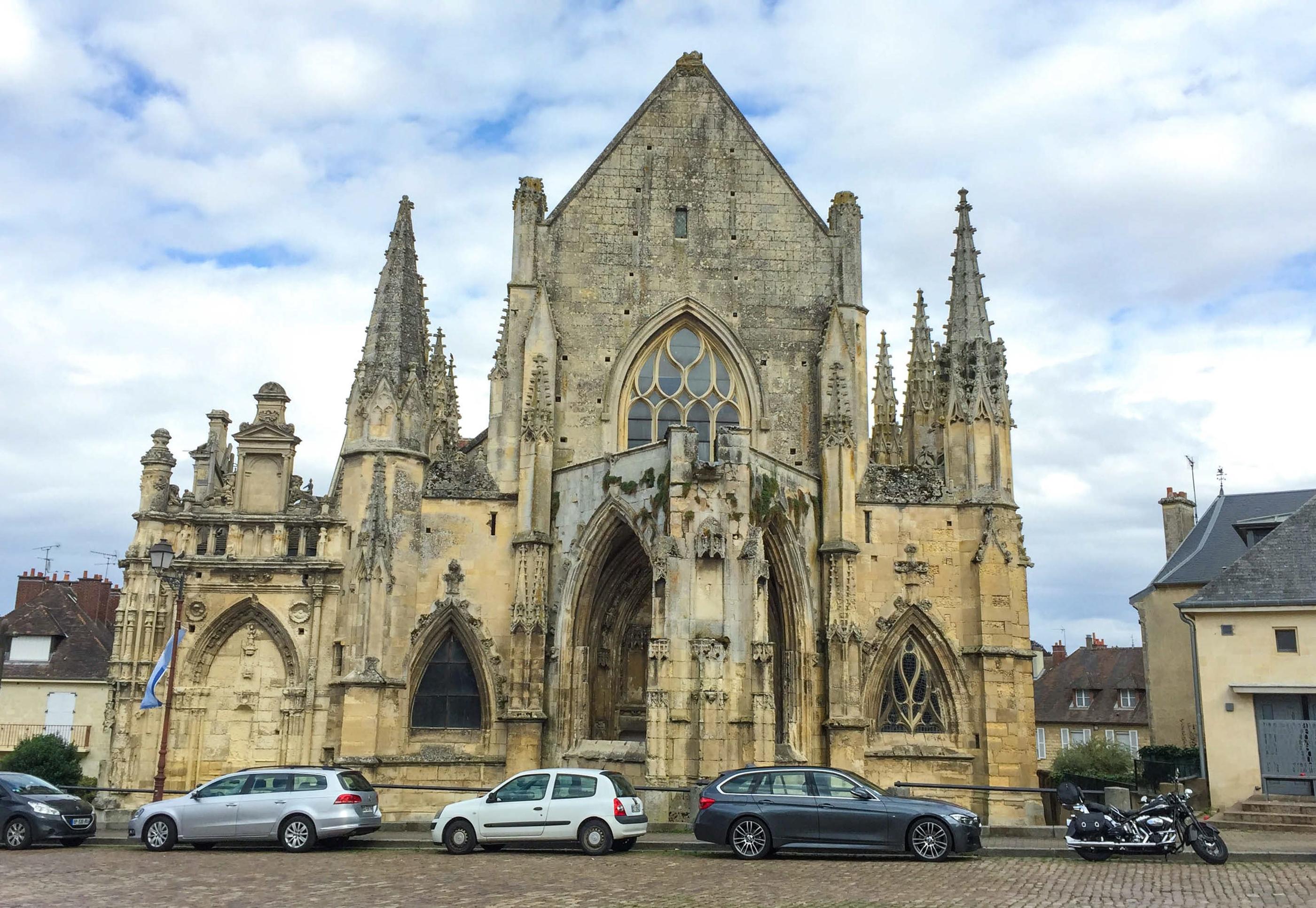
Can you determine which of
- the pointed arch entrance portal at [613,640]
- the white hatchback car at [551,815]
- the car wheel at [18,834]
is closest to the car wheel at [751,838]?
the white hatchback car at [551,815]

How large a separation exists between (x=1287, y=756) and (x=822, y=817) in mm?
10878

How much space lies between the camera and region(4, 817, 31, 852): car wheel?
16.2 metres

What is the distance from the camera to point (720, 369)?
25.3 metres

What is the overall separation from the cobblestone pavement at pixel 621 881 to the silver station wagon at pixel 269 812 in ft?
1.28

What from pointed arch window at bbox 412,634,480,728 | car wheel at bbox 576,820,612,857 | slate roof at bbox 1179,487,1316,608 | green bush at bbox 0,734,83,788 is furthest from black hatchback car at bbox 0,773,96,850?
green bush at bbox 0,734,83,788

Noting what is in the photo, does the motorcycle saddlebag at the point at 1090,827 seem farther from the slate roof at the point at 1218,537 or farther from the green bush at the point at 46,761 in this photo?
the green bush at the point at 46,761

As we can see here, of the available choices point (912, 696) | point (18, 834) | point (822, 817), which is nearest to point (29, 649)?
point (18, 834)

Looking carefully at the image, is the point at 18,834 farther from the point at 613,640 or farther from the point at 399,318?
the point at 399,318

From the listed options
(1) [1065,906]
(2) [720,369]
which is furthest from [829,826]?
(2) [720,369]

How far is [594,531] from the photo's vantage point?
2209cm

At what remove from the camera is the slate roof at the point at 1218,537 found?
29.8 meters

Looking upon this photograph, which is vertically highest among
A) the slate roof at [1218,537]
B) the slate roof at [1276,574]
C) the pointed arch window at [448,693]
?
the slate roof at [1218,537]

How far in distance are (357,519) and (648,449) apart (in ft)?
19.2

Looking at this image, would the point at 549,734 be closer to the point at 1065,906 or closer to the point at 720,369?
the point at 720,369
